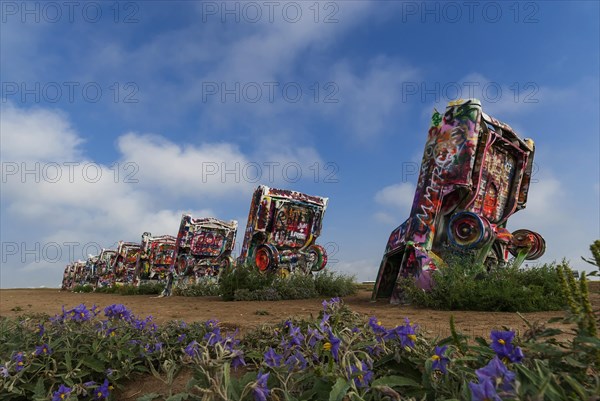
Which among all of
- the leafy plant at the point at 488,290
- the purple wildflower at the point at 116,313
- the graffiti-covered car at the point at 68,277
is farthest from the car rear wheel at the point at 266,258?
the graffiti-covered car at the point at 68,277

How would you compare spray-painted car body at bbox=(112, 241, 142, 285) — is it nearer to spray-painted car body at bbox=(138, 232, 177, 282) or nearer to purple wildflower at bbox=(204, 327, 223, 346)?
spray-painted car body at bbox=(138, 232, 177, 282)

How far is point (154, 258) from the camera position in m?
25.7

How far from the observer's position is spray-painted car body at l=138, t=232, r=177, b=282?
2558 cm

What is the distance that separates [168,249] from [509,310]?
908 inches

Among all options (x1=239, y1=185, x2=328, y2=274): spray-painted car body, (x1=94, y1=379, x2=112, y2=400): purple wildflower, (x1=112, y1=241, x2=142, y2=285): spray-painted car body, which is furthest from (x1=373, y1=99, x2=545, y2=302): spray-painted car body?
(x1=112, y1=241, x2=142, y2=285): spray-painted car body

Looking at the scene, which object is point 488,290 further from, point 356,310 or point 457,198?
point 457,198

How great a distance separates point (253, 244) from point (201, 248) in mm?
5481

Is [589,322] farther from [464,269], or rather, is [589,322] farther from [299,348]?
[464,269]

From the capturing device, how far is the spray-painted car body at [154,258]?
1007 inches

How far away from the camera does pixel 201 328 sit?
3232 millimetres

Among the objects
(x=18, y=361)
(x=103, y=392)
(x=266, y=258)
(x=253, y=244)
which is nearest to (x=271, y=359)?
(x=103, y=392)

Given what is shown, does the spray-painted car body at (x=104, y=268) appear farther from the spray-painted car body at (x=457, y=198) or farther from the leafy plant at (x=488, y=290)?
the leafy plant at (x=488, y=290)

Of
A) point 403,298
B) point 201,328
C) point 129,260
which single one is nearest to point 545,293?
point 403,298

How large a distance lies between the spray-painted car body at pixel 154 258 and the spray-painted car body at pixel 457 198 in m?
19.1
